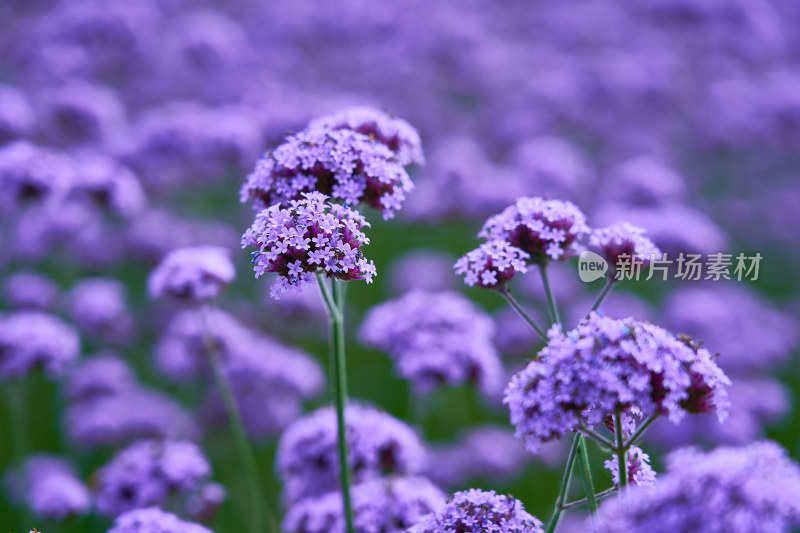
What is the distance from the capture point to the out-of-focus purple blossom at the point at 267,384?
5707 millimetres

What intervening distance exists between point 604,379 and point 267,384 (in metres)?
4.03

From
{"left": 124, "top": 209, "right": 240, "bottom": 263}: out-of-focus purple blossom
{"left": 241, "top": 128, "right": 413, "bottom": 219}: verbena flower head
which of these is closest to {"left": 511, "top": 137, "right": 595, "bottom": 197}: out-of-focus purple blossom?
{"left": 124, "top": 209, "right": 240, "bottom": 263}: out-of-focus purple blossom

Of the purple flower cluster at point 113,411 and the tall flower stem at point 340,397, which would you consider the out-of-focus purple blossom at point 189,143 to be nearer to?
the purple flower cluster at point 113,411

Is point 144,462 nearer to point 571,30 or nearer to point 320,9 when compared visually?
point 320,9

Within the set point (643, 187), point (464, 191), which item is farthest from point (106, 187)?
point (643, 187)

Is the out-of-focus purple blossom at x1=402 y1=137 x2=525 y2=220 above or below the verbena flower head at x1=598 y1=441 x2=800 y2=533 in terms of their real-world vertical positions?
above

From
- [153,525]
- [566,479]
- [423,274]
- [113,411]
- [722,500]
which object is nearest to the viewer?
[722,500]

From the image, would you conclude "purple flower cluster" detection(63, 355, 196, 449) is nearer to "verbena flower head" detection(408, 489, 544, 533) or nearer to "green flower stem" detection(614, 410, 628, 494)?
"verbena flower head" detection(408, 489, 544, 533)

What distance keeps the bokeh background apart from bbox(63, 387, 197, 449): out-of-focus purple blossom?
287 mm

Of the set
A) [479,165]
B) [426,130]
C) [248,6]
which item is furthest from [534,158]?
[248,6]

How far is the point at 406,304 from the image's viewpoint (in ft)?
16.4

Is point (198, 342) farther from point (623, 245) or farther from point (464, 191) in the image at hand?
point (623, 245)

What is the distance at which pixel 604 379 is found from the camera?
2191 millimetres

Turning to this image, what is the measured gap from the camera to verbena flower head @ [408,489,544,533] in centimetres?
250
